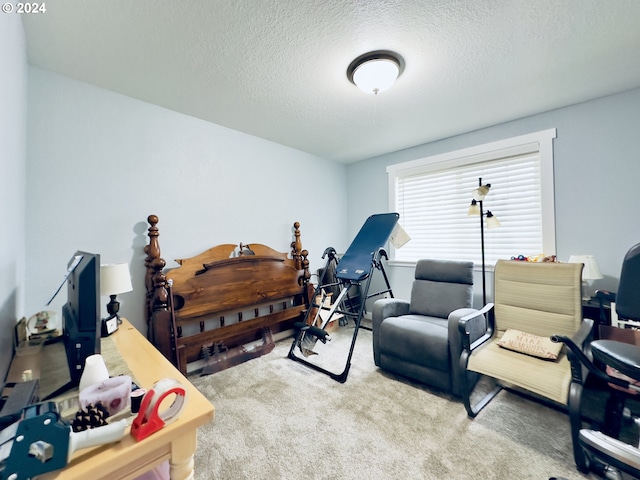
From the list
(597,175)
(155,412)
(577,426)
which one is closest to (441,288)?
(577,426)

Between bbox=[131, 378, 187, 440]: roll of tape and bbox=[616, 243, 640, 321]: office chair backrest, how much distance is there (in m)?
1.90

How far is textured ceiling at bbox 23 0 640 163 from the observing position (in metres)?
1.48

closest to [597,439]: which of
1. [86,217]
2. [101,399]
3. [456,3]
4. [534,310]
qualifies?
[534,310]

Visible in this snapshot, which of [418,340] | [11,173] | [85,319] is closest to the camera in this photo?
[85,319]

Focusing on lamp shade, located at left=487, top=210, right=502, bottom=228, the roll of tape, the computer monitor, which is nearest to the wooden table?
the roll of tape

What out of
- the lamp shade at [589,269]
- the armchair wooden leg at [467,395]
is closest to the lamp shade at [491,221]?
the lamp shade at [589,269]

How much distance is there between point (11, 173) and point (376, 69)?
2177 millimetres

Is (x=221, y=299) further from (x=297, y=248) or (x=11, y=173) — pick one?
(x=11, y=173)

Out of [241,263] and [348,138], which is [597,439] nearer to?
[241,263]

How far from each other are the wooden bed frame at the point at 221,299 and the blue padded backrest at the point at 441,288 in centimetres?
136

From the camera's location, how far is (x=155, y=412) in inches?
29.3

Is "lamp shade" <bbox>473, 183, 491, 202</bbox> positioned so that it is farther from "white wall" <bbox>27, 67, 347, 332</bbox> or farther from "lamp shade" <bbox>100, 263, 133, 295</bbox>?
"lamp shade" <bbox>100, 263, 133, 295</bbox>

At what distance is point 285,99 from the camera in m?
2.41

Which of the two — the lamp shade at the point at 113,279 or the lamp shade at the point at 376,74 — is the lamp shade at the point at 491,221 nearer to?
the lamp shade at the point at 376,74
